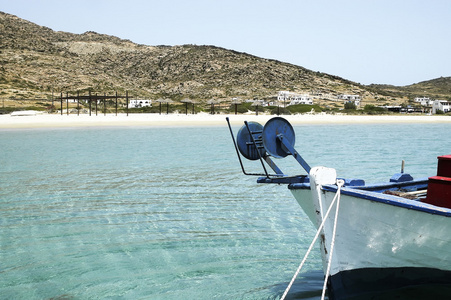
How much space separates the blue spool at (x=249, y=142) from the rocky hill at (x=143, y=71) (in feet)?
208

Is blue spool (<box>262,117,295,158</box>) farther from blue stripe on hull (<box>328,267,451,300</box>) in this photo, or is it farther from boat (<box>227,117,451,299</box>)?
blue stripe on hull (<box>328,267,451,300</box>)

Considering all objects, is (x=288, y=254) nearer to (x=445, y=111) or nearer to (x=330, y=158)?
(x=330, y=158)

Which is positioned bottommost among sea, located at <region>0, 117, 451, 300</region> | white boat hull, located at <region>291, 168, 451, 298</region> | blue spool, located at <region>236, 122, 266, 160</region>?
sea, located at <region>0, 117, 451, 300</region>

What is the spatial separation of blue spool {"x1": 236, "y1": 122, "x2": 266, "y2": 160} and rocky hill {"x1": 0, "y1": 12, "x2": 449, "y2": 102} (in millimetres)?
63484

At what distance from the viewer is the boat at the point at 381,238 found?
4.90m

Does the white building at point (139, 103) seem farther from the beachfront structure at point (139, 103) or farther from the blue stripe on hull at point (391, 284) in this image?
the blue stripe on hull at point (391, 284)

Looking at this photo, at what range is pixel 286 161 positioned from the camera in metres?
18.9

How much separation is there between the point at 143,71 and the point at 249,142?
122 metres

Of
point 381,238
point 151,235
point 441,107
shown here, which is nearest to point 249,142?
point 381,238

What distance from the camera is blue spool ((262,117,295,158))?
591 cm

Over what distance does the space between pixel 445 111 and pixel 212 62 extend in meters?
53.6

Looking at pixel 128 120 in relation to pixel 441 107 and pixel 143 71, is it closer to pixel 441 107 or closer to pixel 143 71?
pixel 441 107

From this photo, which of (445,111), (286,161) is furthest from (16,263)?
(445,111)

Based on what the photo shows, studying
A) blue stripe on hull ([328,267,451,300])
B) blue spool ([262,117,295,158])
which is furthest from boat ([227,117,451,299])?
blue spool ([262,117,295,158])
